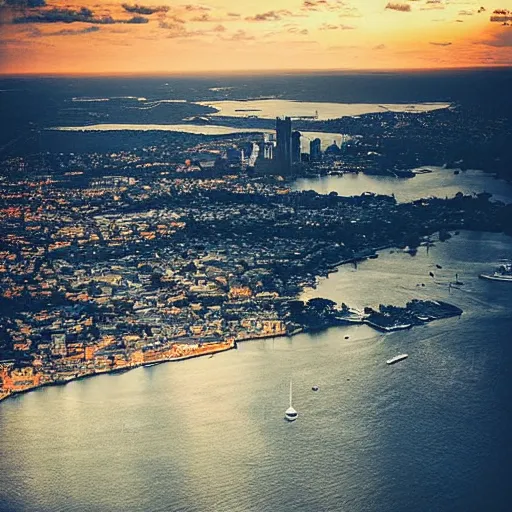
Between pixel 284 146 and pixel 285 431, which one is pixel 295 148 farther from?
pixel 285 431

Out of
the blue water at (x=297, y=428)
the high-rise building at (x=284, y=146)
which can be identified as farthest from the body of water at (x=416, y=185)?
the blue water at (x=297, y=428)

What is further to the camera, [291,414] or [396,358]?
[396,358]

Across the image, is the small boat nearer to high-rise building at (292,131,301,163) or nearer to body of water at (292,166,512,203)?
body of water at (292,166,512,203)

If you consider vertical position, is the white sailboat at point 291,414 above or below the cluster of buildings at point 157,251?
below

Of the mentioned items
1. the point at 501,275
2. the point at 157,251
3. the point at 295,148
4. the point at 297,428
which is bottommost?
the point at 297,428

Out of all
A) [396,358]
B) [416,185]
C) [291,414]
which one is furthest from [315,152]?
[291,414]

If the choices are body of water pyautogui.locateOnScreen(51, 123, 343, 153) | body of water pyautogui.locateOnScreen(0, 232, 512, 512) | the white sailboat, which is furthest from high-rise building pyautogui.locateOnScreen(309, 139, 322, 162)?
the white sailboat

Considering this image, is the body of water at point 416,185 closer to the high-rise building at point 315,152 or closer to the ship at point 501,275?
the high-rise building at point 315,152
